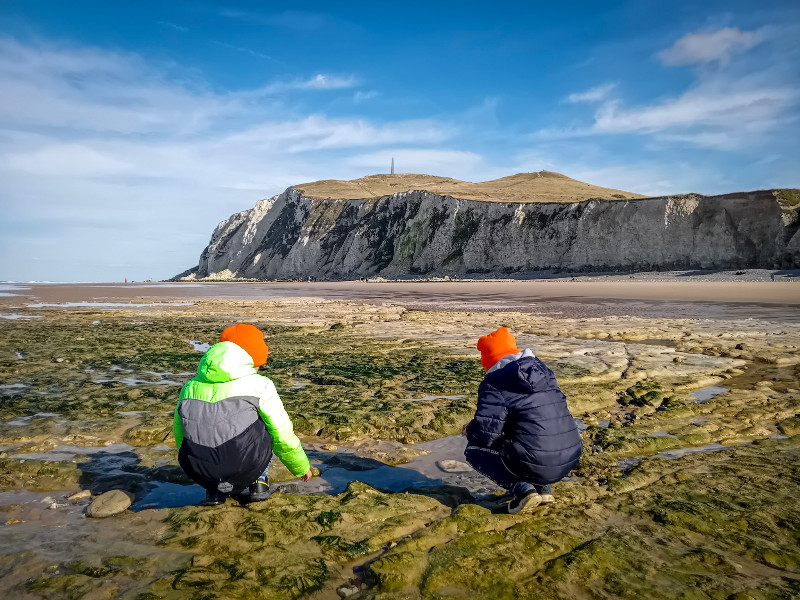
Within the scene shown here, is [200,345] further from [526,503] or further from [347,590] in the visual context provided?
[347,590]

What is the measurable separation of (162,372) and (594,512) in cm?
866

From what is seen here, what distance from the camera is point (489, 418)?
4.16 m

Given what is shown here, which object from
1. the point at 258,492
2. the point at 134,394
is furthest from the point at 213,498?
the point at 134,394

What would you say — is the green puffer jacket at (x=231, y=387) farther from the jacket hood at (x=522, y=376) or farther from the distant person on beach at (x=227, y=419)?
the jacket hood at (x=522, y=376)

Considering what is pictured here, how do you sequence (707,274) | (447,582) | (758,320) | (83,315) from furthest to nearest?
(707,274) → (83,315) → (758,320) → (447,582)

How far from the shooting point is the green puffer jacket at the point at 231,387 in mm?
4012

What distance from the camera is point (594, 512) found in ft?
13.2

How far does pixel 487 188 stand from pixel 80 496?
113 metres

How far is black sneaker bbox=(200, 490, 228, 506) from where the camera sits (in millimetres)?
4199

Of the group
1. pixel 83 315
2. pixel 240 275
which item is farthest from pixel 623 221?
pixel 240 275

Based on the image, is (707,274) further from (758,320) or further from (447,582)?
(447,582)

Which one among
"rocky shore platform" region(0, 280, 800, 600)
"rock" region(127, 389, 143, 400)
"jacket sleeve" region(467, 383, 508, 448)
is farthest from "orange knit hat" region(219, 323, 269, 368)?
"rock" region(127, 389, 143, 400)

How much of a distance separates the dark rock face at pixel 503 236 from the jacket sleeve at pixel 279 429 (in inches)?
2377

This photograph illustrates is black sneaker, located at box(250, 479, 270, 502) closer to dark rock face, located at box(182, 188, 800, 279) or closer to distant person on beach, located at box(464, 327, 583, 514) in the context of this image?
distant person on beach, located at box(464, 327, 583, 514)
